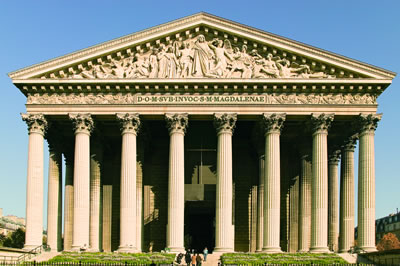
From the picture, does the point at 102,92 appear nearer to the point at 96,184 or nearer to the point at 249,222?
the point at 96,184

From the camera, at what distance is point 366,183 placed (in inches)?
1823

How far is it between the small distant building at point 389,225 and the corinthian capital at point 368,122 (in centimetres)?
9698

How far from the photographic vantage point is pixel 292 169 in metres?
56.6

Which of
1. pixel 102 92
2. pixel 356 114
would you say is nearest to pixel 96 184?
pixel 102 92

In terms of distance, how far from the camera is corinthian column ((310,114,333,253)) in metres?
45.8

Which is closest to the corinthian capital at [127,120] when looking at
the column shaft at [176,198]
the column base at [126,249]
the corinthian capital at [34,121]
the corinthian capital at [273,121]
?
the column shaft at [176,198]

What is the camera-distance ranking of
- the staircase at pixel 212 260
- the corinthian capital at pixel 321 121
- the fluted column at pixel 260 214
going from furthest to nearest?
the fluted column at pixel 260 214, the corinthian capital at pixel 321 121, the staircase at pixel 212 260

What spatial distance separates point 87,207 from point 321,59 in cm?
2204

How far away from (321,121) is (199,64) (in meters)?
10.8

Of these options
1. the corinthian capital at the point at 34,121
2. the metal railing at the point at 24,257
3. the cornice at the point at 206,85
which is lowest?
the metal railing at the point at 24,257

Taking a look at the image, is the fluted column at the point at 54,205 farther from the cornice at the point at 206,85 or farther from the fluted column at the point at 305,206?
the fluted column at the point at 305,206

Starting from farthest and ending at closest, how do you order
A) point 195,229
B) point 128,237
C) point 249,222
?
point 195,229 → point 249,222 → point 128,237

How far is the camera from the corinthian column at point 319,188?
45750 mm

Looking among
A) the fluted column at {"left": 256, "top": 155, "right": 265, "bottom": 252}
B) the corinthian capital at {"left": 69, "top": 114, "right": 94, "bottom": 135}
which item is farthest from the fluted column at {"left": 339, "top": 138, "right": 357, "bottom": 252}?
the corinthian capital at {"left": 69, "top": 114, "right": 94, "bottom": 135}
